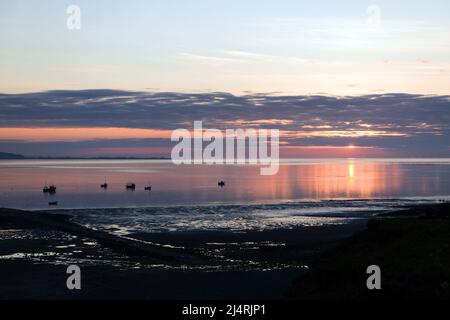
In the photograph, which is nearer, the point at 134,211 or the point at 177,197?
the point at 134,211

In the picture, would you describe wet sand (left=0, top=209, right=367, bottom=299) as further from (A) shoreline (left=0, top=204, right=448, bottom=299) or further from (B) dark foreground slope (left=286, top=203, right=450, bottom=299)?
(B) dark foreground slope (left=286, top=203, right=450, bottom=299)

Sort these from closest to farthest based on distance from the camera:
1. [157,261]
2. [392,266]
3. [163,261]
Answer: [392,266] → [157,261] → [163,261]

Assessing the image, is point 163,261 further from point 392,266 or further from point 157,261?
point 392,266

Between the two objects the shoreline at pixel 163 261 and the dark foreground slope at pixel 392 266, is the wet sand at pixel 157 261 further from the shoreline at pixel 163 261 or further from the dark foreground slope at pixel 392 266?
the dark foreground slope at pixel 392 266

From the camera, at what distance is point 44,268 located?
119 feet

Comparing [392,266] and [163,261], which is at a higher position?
[392,266]

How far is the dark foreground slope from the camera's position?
2334cm

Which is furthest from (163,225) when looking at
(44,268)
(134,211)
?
(44,268)

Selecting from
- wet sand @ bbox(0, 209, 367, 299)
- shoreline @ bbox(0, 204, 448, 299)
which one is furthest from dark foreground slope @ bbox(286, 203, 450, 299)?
wet sand @ bbox(0, 209, 367, 299)

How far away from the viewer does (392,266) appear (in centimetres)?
2605

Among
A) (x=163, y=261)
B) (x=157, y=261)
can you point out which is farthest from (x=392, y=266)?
(x=157, y=261)
